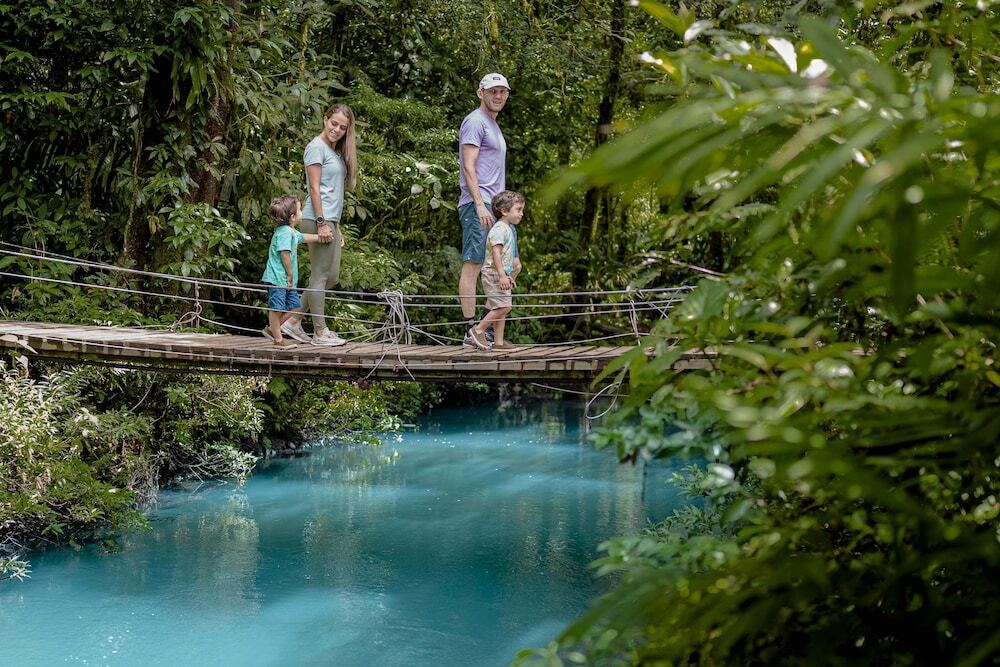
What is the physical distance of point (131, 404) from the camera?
21.1ft

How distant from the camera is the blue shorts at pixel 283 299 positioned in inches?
195

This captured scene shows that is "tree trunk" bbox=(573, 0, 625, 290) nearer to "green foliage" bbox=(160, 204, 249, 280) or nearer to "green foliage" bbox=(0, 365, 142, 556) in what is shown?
"green foliage" bbox=(160, 204, 249, 280)

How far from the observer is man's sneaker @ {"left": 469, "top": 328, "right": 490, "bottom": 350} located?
15.5 ft

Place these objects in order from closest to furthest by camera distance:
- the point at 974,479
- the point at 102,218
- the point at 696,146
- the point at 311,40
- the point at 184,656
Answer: the point at 696,146, the point at 974,479, the point at 184,656, the point at 102,218, the point at 311,40

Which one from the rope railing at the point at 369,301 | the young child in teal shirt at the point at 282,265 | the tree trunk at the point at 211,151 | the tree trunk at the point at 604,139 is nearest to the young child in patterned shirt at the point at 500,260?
the rope railing at the point at 369,301

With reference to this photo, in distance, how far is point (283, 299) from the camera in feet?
16.3

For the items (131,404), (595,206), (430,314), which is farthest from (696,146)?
(595,206)

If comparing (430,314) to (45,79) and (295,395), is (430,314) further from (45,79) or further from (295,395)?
(45,79)

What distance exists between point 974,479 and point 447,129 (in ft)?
29.2

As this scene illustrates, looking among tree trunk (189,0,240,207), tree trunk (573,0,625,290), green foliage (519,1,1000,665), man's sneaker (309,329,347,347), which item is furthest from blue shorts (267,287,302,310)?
tree trunk (573,0,625,290)

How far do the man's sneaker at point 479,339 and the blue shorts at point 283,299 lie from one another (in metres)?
0.85

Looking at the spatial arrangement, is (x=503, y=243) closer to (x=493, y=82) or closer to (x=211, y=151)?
(x=493, y=82)

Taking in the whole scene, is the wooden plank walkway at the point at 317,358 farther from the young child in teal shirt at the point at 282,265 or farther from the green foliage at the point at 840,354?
the green foliage at the point at 840,354

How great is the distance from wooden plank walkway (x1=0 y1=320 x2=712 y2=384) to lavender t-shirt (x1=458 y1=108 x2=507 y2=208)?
2.27 feet
